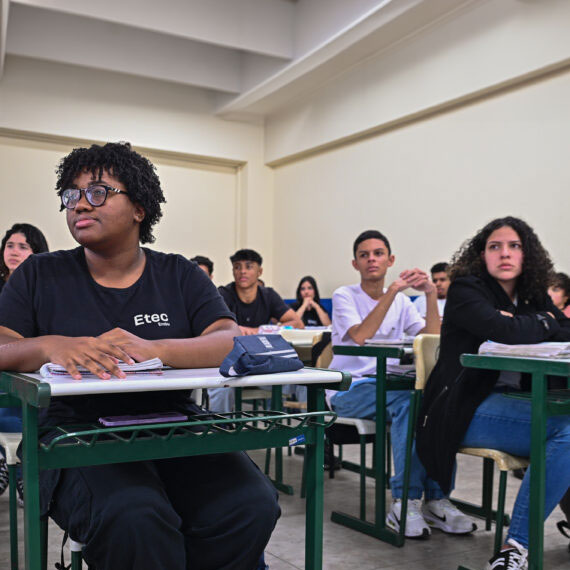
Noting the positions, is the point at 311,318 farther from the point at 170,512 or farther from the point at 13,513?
the point at 170,512

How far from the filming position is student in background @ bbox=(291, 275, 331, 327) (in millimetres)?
7016

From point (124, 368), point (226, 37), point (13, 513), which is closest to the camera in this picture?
point (124, 368)

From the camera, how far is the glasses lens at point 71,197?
160cm

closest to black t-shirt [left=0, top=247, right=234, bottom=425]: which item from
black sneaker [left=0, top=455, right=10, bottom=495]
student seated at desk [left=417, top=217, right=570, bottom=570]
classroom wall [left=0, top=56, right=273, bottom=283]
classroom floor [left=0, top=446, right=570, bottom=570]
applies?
student seated at desk [left=417, top=217, right=570, bottom=570]

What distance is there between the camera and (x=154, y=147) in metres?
8.30

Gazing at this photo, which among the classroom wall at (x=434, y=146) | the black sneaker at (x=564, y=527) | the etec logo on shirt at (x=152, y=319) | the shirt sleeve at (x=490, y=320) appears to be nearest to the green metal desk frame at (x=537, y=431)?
the shirt sleeve at (x=490, y=320)

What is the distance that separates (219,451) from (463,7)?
5276 mm

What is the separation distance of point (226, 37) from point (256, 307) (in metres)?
3.37

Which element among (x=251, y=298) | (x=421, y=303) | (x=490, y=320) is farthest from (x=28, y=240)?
(x=421, y=303)

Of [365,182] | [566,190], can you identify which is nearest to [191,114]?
[365,182]

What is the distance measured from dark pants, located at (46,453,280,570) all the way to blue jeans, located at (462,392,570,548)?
928 mm

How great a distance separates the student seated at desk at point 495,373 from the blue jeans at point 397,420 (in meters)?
0.27

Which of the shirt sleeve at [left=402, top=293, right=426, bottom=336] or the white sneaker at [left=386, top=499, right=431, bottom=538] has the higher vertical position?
the shirt sleeve at [left=402, top=293, right=426, bottom=336]

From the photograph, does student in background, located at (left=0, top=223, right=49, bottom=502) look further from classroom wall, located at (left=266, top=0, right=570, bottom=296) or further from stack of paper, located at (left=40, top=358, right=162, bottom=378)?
classroom wall, located at (left=266, top=0, right=570, bottom=296)
